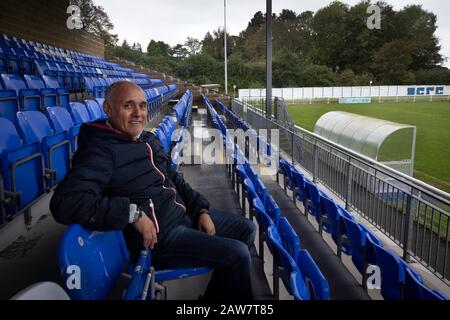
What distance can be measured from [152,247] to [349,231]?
1.70 metres

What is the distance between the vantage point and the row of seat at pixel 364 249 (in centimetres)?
202

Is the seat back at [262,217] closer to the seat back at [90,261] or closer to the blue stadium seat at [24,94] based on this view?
the seat back at [90,261]

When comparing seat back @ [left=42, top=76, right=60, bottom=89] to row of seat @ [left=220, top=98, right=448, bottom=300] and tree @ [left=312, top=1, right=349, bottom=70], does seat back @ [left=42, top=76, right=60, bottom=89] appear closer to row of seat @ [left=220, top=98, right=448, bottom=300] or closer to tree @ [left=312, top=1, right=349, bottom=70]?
row of seat @ [left=220, top=98, right=448, bottom=300]

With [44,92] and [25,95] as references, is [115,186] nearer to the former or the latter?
[25,95]

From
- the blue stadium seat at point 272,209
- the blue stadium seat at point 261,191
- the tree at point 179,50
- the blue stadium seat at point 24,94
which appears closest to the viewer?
the blue stadium seat at point 272,209

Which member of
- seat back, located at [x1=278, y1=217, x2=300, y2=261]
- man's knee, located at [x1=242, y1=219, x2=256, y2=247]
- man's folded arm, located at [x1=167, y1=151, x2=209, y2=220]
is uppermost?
man's folded arm, located at [x1=167, y1=151, x2=209, y2=220]

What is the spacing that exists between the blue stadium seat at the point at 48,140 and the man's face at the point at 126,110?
1.05 metres

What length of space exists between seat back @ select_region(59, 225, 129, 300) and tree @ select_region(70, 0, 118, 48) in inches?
1491

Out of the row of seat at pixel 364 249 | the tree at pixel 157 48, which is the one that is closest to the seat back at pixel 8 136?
the row of seat at pixel 364 249

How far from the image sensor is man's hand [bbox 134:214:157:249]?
165 cm

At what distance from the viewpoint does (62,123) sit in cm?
358

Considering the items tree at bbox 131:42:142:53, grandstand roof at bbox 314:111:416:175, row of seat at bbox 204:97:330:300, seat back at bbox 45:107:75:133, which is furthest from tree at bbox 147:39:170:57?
row of seat at bbox 204:97:330:300

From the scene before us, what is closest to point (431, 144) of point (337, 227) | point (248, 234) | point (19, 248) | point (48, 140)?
point (337, 227)
